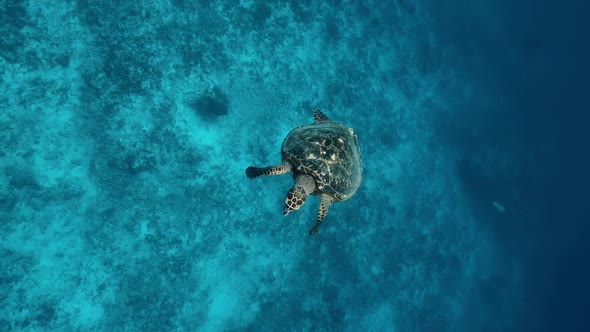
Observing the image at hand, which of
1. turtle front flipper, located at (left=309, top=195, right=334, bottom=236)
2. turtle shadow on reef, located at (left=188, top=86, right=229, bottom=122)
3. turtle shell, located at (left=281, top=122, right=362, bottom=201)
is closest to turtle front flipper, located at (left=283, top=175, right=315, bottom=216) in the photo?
turtle shell, located at (left=281, top=122, right=362, bottom=201)

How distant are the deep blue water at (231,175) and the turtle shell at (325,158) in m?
5.22

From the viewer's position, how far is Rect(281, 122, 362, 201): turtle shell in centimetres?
624

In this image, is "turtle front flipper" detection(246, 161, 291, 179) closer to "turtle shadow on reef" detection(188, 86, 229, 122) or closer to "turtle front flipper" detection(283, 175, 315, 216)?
"turtle front flipper" detection(283, 175, 315, 216)

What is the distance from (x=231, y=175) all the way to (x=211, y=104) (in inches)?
104

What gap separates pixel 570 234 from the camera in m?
24.7

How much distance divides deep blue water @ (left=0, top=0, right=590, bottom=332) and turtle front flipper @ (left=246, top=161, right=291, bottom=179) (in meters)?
4.84

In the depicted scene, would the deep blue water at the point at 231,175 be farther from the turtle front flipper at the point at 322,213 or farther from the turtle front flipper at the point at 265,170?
the turtle front flipper at the point at 265,170

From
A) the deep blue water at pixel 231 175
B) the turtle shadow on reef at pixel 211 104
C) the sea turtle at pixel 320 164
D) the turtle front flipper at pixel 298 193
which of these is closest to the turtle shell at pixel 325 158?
the sea turtle at pixel 320 164

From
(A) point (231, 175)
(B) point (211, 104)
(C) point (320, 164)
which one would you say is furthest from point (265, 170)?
(B) point (211, 104)

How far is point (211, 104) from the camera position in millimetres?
11586

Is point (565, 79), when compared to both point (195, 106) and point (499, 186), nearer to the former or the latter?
point (499, 186)

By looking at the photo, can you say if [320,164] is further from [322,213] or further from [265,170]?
[322,213]

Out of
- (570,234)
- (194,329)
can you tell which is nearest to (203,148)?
(194,329)

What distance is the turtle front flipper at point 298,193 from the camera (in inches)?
216
